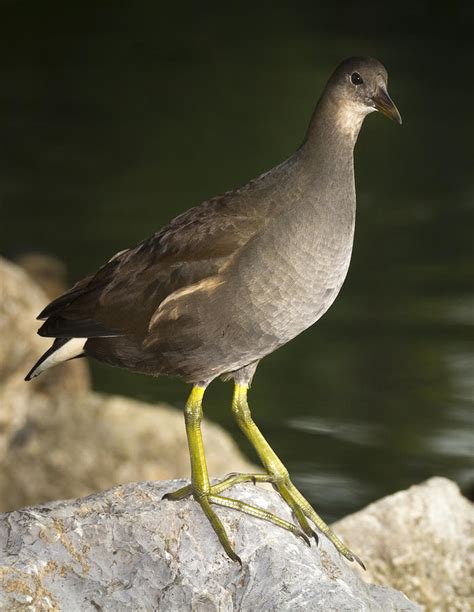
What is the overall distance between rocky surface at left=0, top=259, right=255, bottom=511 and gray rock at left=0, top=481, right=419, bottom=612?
261 cm

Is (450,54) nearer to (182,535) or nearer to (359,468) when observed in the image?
(359,468)

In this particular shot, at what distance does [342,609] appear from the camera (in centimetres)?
337

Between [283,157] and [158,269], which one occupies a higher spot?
[158,269]

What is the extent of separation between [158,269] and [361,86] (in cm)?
76

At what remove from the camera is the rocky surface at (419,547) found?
4691mm

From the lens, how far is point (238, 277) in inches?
141

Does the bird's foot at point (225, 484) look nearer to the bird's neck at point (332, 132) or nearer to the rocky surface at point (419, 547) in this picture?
the rocky surface at point (419, 547)

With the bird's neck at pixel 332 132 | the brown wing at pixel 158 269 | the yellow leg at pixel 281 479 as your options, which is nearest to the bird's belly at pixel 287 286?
the brown wing at pixel 158 269

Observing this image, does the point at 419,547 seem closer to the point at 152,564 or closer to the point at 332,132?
the point at 152,564

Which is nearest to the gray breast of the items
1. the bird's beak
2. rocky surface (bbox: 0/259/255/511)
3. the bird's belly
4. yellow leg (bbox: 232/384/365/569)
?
the bird's belly

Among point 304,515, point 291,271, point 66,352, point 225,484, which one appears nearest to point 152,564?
point 225,484

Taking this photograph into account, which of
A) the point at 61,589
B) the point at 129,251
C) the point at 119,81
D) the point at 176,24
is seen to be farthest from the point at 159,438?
the point at 176,24

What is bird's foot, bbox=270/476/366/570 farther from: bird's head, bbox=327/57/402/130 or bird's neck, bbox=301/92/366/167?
bird's head, bbox=327/57/402/130

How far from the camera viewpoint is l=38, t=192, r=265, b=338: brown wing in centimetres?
363
